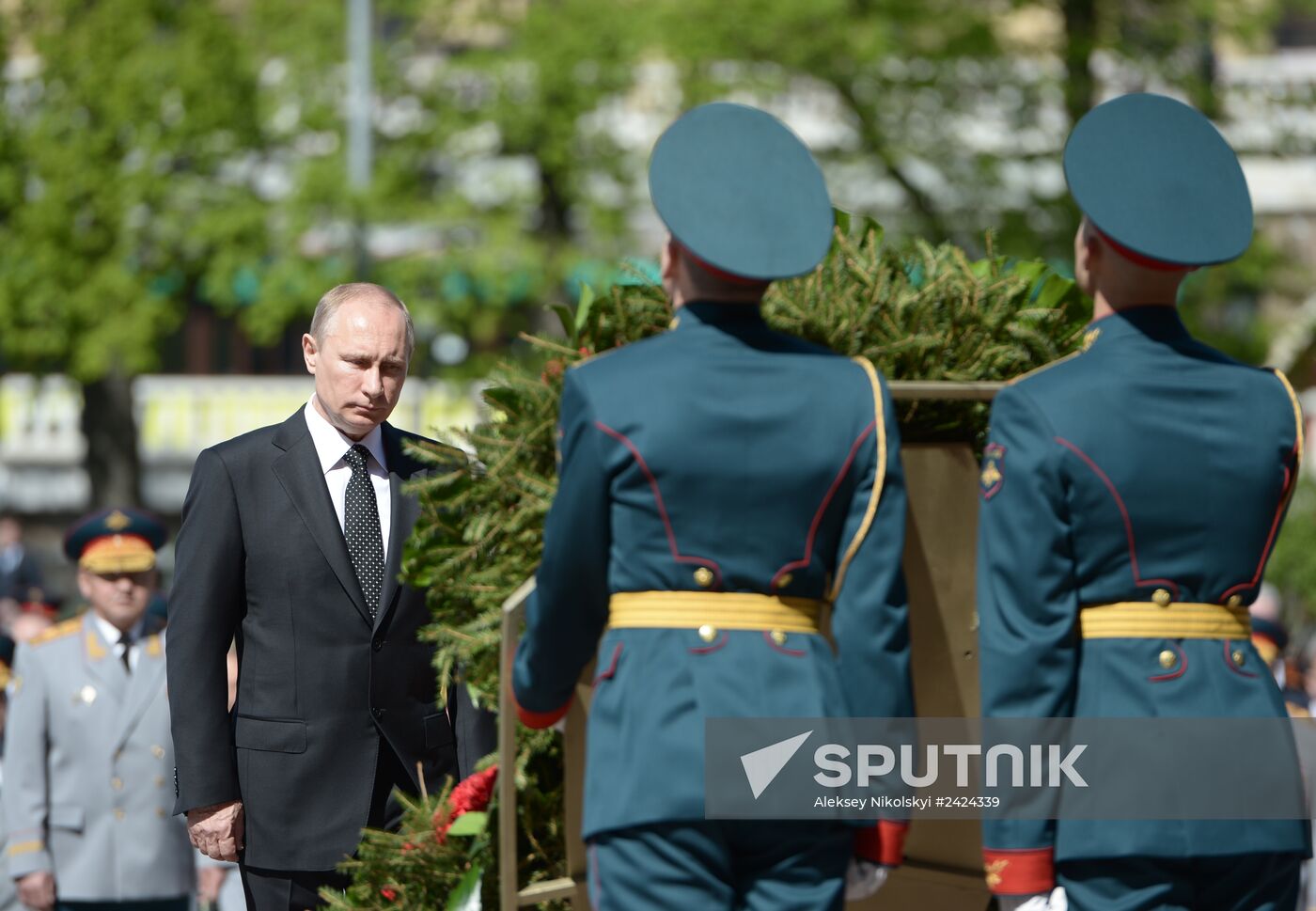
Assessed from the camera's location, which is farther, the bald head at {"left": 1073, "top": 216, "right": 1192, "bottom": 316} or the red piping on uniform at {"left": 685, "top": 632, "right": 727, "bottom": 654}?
the bald head at {"left": 1073, "top": 216, "right": 1192, "bottom": 316}

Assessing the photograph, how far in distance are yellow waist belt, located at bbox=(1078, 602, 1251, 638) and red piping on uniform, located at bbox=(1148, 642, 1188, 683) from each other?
0.03 meters

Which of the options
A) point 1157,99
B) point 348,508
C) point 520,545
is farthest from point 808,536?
point 348,508

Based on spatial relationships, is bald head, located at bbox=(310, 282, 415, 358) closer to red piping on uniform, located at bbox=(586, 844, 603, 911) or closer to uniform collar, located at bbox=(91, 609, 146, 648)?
red piping on uniform, located at bbox=(586, 844, 603, 911)

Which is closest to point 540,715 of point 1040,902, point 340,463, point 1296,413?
point 1040,902

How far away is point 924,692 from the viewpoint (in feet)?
15.4

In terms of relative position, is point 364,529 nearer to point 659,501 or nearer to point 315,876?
point 315,876

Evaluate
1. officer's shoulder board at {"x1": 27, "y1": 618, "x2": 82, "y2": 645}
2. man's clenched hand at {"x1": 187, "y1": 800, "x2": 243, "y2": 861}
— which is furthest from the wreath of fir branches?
officer's shoulder board at {"x1": 27, "y1": 618, "x2": 82, "y2": 645}

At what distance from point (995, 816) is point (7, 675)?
22.3 ft

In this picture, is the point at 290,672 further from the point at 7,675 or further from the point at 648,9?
the point at 648,9

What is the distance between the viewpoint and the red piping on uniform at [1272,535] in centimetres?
405

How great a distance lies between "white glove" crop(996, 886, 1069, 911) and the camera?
382 cm

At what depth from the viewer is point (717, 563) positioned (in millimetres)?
3705

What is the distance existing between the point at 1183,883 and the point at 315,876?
2.14 m

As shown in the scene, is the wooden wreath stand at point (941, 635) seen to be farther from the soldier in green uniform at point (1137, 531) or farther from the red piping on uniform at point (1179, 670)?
the red piping on uniform at point (1179, 670)
